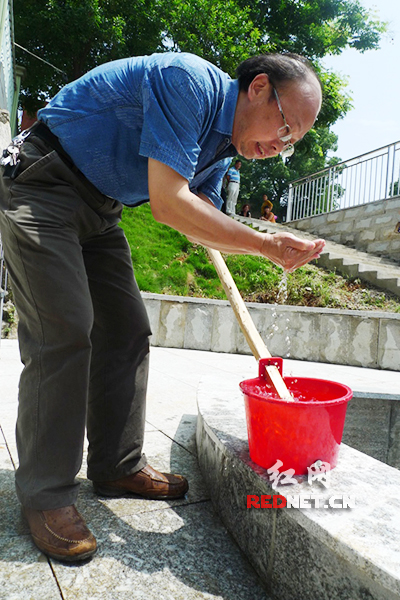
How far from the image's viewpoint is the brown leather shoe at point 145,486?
68.5 inches

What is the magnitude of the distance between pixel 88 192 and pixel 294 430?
1.03 m

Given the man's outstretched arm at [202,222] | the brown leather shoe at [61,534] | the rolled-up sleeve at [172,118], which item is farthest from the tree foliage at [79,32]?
the brown leather shoe at [61,534]

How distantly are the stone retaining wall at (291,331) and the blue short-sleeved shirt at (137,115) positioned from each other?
4.16 m

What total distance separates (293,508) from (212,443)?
2.06ft

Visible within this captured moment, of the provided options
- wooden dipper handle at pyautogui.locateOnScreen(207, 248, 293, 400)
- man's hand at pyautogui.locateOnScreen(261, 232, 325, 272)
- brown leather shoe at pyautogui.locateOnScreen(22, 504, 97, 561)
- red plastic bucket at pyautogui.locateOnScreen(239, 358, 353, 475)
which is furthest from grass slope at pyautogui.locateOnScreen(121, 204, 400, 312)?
brown leather shoe at pyautogui.locateOnScreen(22, 504, 97, 561)

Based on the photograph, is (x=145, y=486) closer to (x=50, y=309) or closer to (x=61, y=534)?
(x=61, y=534)

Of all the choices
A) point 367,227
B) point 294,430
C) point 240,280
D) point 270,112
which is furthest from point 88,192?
point 367,227

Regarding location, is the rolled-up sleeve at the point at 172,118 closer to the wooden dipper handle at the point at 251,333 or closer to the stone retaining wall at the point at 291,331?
the wooden dipper handle at the point at 251,333

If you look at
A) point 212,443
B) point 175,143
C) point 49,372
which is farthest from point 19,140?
point 212,443

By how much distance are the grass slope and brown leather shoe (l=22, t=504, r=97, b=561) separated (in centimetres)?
525

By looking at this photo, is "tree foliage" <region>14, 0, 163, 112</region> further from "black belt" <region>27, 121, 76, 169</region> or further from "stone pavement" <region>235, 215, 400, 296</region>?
"black belt" <region>27, 121, 76, 169</region>

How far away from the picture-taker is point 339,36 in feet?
56.8

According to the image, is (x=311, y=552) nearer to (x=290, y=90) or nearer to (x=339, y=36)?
(x=290, y=90)

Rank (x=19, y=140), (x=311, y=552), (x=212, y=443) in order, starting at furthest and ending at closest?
(x=212, y=443), (x=19, y=140), (x=311, y=552)
